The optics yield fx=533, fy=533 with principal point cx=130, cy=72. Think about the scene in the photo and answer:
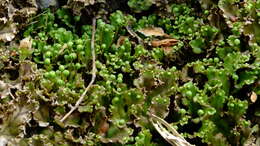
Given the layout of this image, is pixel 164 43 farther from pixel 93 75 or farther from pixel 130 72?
pixel 93 75

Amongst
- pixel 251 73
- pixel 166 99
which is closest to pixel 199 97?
pixel 166 99

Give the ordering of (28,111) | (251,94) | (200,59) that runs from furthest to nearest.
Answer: (200,59) → (251,94) → (28,111)

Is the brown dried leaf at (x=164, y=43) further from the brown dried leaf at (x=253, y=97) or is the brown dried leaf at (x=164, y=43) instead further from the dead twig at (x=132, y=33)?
the brown dried leaf at (x=253, y=97)

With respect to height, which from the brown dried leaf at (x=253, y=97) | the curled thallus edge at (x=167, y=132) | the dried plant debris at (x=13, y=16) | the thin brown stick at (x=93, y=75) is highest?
the dried plant debris at (x=13, y=16)

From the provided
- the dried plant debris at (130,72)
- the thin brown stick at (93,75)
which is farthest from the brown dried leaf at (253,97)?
the thin brown stick at (93,75)

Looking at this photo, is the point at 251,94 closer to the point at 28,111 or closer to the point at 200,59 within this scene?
the point at 200,59

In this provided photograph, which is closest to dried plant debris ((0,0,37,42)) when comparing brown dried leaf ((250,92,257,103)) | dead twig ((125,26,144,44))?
dead twig ((125,26,144,44))

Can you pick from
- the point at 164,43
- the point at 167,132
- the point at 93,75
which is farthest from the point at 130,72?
the point at 167,132

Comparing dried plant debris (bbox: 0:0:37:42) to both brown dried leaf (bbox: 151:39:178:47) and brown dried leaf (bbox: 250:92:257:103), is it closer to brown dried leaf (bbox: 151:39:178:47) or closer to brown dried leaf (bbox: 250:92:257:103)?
brown dried leaf (bbox: 151:39:178:47)

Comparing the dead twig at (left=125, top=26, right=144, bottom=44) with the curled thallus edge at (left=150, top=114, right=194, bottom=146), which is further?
the dead twig at (left=125, top=26, right=144, bottom=44)
